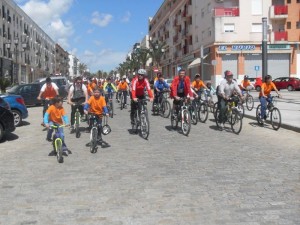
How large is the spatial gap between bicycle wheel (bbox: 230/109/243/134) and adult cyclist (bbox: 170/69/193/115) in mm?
1396

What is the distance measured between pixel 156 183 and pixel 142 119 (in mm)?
5149

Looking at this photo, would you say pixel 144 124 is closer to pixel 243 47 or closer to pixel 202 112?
pixel 202 112

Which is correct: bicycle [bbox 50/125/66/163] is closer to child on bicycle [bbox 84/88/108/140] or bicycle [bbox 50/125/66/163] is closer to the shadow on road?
child on bicycle [bbox 84/88/108/140]

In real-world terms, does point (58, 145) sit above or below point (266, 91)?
below

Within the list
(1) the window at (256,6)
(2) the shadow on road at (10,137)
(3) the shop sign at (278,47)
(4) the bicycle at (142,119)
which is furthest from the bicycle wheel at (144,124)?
(1) the window at (256,6)

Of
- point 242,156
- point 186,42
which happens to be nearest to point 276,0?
point 186,42

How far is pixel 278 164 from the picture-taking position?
7.62 meters

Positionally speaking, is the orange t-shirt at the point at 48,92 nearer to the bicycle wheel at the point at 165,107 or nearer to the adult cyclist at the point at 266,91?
the bicycle wheel at the point at 165,107

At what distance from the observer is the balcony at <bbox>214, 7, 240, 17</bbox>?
1770 inches

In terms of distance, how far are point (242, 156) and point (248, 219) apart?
3923 mm

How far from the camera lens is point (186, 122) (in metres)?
11.8

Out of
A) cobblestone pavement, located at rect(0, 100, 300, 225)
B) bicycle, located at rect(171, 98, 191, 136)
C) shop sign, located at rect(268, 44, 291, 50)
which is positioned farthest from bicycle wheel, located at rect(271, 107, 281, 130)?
shop sign, located at rect(268, 44, 291, 50)

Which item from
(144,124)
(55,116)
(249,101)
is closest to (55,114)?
(55,116)

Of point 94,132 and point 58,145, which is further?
point 94,132
